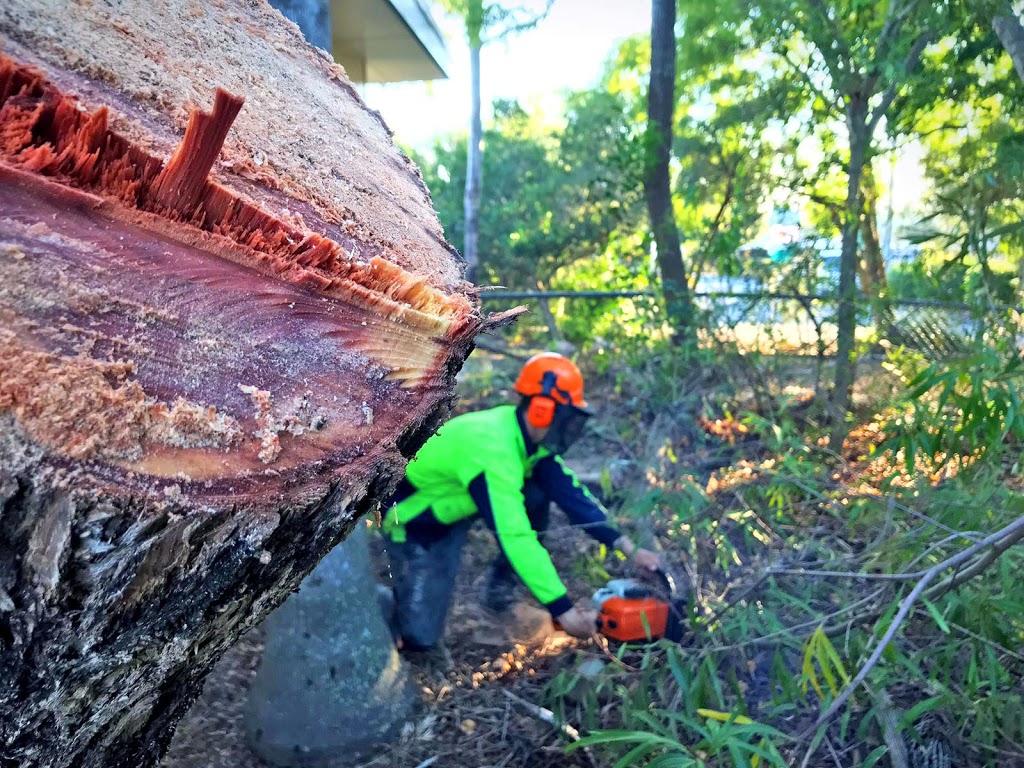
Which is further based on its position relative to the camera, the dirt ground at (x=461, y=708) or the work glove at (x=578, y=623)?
the work glove at (x=578, y=623)

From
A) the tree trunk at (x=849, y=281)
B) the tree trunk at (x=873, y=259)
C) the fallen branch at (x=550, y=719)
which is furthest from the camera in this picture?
the tree trunk at (x=849, y=281)

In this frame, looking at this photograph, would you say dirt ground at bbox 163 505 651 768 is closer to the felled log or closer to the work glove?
the work glove

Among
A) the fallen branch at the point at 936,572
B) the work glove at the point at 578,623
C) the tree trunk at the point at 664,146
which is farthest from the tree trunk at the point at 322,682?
the tree trunk at the point at 664,146

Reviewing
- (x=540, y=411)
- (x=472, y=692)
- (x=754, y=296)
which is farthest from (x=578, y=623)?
(x=754, y=296)

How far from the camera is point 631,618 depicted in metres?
2.78

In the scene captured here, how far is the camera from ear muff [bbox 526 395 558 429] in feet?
10.4

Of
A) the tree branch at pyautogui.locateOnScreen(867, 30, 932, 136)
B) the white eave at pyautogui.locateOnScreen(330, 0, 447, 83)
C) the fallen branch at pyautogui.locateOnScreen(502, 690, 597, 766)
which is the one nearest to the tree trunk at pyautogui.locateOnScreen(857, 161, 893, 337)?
the tree branch at pyautogui.locateOnScreen(867, 30, 932, 136)

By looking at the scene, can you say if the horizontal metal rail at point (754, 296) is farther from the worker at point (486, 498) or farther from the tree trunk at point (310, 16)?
the tree trunk at point (310, 16)

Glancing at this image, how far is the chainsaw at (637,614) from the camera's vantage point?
2777 millimetres

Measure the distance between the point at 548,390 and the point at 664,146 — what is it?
2757 millimetres

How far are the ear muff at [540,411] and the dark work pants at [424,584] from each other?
558 millimetres

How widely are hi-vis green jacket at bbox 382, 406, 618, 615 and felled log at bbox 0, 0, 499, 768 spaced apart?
174 centimetres

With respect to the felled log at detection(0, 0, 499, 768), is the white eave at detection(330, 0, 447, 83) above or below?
above

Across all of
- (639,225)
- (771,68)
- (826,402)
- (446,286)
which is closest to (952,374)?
(446,286)
